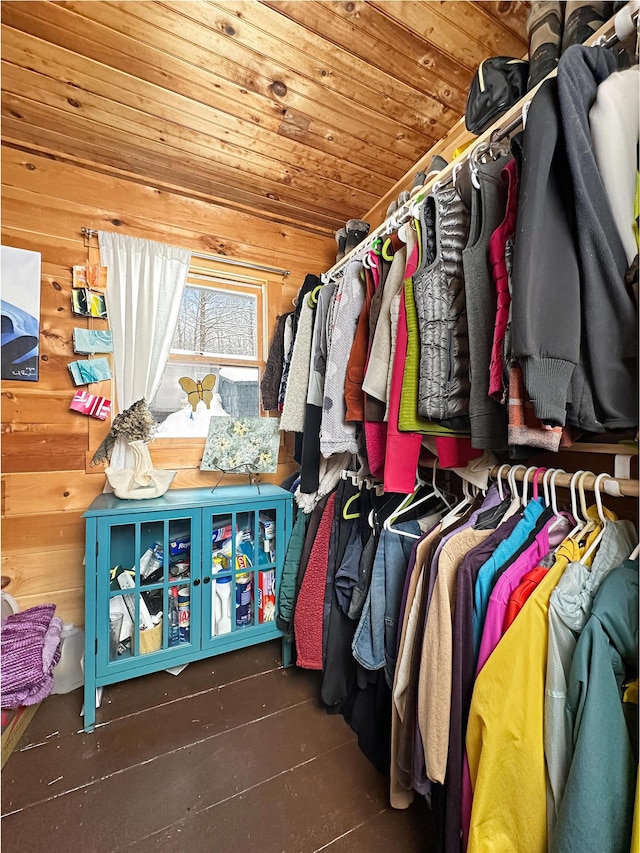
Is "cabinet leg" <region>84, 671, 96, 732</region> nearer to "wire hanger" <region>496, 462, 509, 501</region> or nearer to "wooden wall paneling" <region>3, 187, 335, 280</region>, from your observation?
"wire hanger" <region>496, 462, 509, 501</region>

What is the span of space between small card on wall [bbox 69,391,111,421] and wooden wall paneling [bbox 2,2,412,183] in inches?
48.7

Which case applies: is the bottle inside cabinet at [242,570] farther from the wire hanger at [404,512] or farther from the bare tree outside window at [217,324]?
the bare tree outside window at [217,324]

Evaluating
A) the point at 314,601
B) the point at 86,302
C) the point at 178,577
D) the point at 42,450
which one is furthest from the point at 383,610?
the point at 86,302

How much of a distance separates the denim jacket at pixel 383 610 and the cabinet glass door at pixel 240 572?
0.64m

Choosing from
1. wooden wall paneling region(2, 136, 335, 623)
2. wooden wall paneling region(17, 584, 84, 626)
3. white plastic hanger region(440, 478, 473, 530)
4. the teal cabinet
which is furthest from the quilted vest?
Result: wooden wall paneling region(17, 584, 84, 626)

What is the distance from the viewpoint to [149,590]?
5.09 ft

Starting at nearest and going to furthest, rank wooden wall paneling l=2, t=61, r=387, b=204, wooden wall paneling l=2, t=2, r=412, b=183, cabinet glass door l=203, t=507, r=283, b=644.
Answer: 1. wooden wall paneling l=2, t=2, r=412, b=183
2. wooden wall paneling l=2, t=61, r=387, b=204
3. cabinet glass door l=203, t=507, r=283, b=644

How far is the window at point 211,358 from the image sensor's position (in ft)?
6.53

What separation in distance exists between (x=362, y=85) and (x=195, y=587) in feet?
6.84

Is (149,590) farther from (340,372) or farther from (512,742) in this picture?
(512,742)

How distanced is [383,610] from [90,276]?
76.2 inches

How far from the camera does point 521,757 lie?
72 cm

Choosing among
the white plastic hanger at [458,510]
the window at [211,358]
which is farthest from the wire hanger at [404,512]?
the window at [211,358]

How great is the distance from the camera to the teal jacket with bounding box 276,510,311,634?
1716mm
